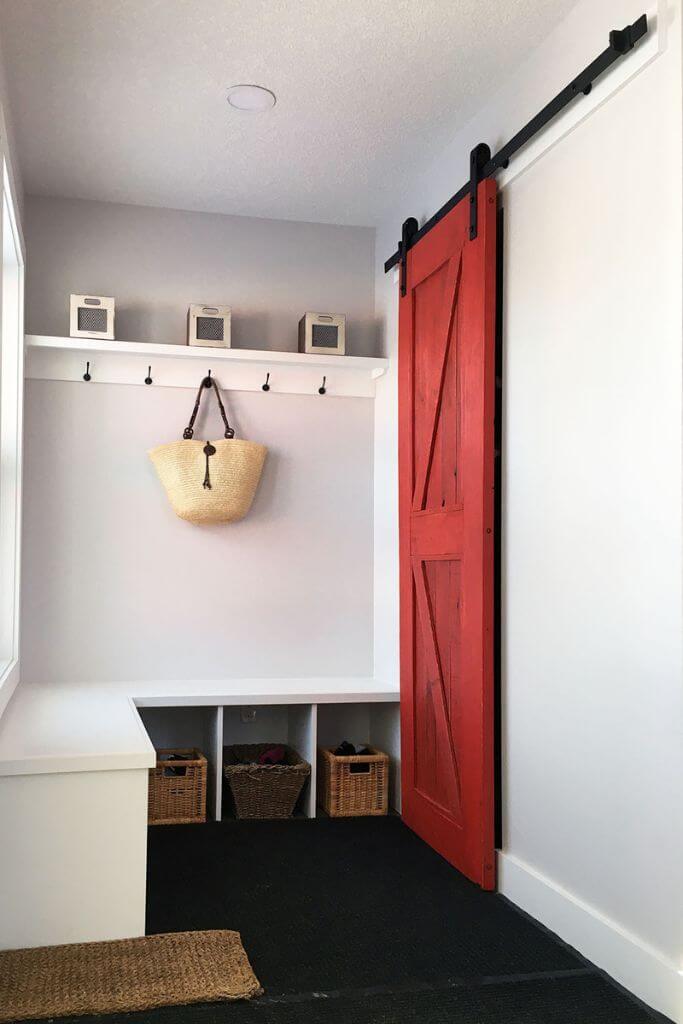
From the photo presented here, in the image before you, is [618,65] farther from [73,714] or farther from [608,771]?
[73,714]

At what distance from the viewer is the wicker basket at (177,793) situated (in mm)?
4387

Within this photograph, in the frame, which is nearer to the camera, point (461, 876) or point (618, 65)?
point (618, 65)

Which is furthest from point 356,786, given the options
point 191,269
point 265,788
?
point 191,269

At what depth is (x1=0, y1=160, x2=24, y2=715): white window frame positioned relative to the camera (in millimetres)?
4258

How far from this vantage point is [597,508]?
291cm

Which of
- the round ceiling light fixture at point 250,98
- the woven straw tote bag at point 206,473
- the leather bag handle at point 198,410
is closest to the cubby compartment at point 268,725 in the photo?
the woven straw tote bag at point 206,473

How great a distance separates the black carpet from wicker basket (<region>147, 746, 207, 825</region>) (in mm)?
79

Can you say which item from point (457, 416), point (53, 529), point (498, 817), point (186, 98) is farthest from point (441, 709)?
point (186, 98)

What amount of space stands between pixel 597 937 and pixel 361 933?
28.4 inches

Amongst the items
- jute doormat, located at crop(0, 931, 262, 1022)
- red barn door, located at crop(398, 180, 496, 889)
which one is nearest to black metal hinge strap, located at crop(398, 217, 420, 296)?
red barn door, located at crop(398, 180, 496, 889)

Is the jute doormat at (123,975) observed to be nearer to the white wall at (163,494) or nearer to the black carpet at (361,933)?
the black carpet at (361,933)

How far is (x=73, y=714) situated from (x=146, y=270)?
7.64 feet

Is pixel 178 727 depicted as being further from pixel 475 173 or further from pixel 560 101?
pixel 560 101

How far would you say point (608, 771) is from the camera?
111 inches
